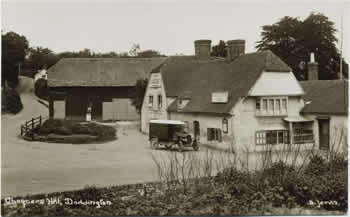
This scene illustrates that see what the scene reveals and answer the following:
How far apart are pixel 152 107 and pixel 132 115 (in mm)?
6113

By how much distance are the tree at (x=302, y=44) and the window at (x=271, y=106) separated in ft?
Result: 24.5

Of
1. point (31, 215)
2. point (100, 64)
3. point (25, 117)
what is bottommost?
point (31, 215)

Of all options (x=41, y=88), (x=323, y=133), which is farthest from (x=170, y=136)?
(x=41, y=88)

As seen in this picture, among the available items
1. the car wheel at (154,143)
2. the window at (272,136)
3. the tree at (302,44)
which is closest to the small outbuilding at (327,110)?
the window at (272,136)

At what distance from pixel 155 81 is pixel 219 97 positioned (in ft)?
28.6

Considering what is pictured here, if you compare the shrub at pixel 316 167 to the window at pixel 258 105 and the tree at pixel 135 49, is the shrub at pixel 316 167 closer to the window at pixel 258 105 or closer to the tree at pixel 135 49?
the window at pixel 258 105

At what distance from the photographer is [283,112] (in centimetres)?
2995

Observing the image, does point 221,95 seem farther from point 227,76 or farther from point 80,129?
point 80,129

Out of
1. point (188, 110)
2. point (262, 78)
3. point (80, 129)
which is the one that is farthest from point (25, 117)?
point (262, 78)

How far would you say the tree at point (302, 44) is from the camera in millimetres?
36188

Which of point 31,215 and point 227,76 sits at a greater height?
point 227,76

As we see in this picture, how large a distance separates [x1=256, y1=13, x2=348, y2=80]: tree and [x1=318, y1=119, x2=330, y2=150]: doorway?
295 inches

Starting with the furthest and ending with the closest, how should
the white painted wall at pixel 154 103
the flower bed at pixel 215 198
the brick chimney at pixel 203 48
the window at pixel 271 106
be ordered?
the brick chimney at pixel 203 48 → the white painted wall at pixel 154 103 → the window at pixel 271 106 → the flower bed at pixel 215 198

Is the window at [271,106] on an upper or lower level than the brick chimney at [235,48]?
lower
